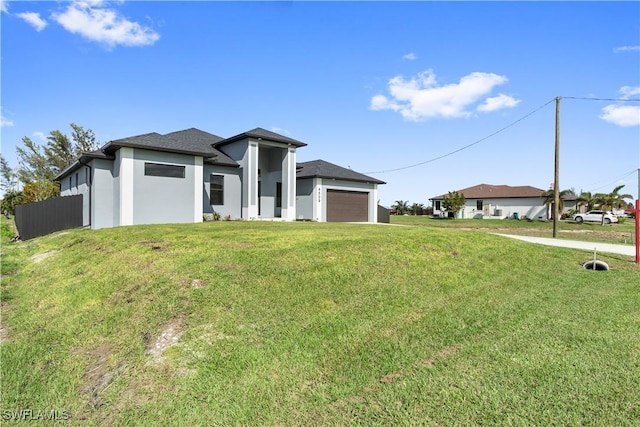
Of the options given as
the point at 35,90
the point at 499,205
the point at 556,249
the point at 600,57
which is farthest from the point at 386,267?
the point at 499,205

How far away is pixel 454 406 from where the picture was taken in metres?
2.84

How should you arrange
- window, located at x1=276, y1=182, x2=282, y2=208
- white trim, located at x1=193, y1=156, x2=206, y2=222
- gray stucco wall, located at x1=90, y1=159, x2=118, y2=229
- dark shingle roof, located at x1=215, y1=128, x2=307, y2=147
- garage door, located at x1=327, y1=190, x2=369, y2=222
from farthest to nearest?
1. garage door, located at x1=327, y1=190, x2=369, y2=222
2. window, located at x1=276, y1=182, x2=282, y2=208
3. dark shingle roof, located at x1=215, y1=128, x2=307, y2=147
4. white trim, located at x1=193, y1=156, x2=206, y2=222
5. gray stucco wall, located at x1=90, y1=159, x2=118, y2=229

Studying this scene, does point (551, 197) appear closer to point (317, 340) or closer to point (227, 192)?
point (227, 192)

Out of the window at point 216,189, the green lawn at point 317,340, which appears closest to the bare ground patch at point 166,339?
the green lawn at point 317,340

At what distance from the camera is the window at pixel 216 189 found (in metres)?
18.3

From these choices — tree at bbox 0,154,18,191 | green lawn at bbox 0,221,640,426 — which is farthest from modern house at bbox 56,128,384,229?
tree at bbox 0,154,18,191

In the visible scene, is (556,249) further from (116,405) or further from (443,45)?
(116,405)

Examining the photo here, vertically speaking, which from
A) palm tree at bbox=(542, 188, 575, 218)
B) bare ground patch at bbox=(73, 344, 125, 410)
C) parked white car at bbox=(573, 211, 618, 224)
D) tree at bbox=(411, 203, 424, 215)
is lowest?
bare ground patch at bbox=(73, 344, 125, 410)

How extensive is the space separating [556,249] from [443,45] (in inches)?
368

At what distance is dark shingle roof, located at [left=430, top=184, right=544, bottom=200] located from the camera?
40269 mm

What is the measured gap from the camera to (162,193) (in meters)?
15.5

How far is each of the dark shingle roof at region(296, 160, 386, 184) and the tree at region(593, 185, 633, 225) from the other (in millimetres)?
28734

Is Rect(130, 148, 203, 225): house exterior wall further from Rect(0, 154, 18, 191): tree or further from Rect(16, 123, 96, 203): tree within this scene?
Rect(0, 154, 18, 191): tree

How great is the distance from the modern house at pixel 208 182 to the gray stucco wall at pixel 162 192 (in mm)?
41
